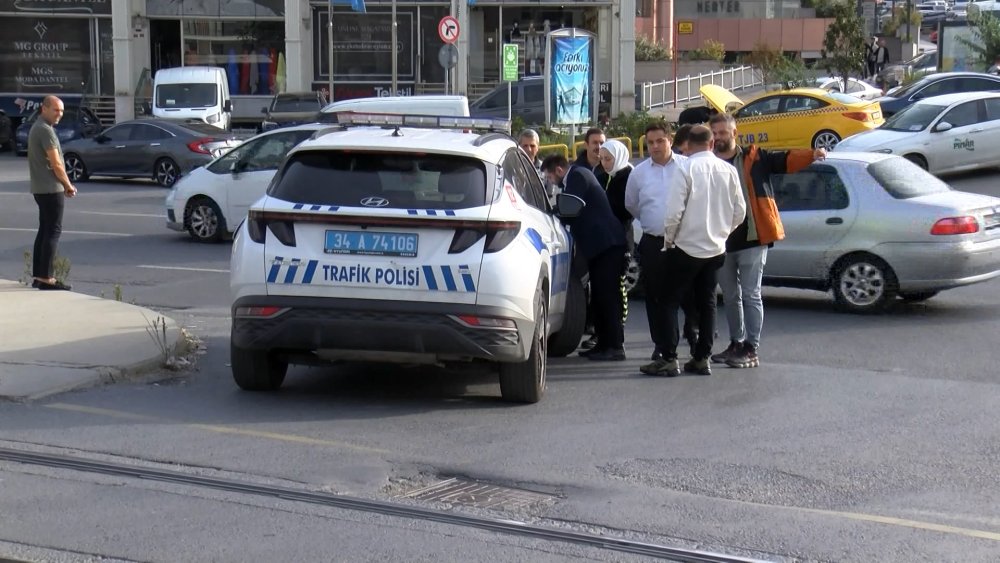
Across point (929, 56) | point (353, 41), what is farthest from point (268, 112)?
point (929, 56)

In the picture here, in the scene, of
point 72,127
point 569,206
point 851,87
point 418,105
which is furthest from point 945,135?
point 72,127

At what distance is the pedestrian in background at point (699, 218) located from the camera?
28.5 feet

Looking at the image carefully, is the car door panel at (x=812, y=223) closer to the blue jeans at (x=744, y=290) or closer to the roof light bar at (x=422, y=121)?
the blue jeans at (x=744, y=290)

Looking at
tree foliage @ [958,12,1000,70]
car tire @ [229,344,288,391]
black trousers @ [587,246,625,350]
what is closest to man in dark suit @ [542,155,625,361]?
black trousers @ [587,246,625,350]

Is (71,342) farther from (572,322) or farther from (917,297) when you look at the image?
(917,297)

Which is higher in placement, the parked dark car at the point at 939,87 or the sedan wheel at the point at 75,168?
the parked dark car at the point at 939,87

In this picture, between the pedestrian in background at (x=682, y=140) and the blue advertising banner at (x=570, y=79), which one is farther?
the blue advertising banner at (x=570, y=79)

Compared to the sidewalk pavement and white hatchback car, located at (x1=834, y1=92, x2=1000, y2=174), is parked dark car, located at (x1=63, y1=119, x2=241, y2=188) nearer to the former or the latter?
white hatchback car, located at (x1=834, y1=92, x2=1000, y2=174)

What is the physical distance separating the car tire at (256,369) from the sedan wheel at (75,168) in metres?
20.7

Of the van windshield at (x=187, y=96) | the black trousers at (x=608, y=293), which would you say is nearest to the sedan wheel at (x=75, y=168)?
the van windshield at (x=187, y=96)

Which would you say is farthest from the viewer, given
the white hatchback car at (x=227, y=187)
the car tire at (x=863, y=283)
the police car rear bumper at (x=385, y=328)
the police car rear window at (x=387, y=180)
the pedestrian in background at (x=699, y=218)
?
the white hatchback car at (x=227, y=187)

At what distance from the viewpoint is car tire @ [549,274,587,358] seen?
998 centimetres

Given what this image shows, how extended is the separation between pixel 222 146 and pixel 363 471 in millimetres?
21049

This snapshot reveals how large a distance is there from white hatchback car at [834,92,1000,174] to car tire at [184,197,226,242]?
10848 mm
